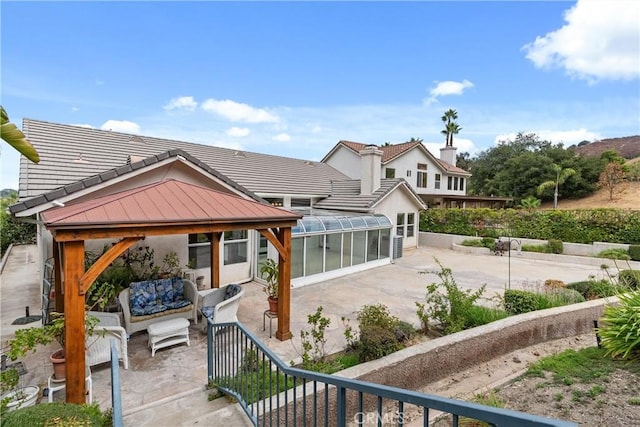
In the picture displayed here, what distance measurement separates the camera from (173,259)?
1046 centimetres

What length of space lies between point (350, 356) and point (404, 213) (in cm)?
1441

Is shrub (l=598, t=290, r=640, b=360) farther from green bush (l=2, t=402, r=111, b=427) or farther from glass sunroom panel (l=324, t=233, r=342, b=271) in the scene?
glass sunroom panel (l=324, t=233, r=342, b=271)

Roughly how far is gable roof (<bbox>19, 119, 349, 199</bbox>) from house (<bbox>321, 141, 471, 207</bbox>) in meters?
5.37

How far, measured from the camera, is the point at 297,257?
1270 centimetres

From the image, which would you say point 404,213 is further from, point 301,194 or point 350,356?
point 350,356

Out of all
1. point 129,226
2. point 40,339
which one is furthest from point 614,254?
point 40,339

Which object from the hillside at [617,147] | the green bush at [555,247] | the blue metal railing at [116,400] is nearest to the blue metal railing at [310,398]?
the blue metal railing at [116,400]

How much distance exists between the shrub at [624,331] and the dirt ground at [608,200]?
38.2 metres

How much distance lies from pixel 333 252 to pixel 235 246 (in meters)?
4.30

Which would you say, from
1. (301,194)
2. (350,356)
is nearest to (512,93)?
(301,194)

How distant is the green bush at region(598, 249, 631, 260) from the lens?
16.3 m

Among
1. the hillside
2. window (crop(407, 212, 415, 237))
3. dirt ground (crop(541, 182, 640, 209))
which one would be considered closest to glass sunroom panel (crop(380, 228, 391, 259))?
window (crop(407, 212, 415, 237))

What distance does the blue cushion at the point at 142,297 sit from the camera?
7.72 metres

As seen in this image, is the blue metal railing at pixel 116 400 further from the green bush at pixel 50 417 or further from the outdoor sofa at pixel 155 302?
the outdoor sofa at pixel 155 302
